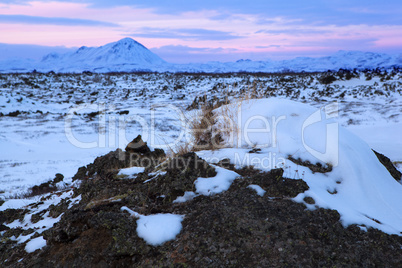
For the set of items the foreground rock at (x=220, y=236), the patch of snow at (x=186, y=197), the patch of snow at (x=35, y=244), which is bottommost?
the patch of snow at (x=35, y=244)

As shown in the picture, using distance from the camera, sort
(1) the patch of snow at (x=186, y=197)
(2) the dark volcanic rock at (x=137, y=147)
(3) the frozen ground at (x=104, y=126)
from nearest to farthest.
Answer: (1) the patch of snow at (x=186, y=197) < (2) the dark volcanic rock at (x=137, y=147) < (3) the frozen ground at (x=104, y=126)

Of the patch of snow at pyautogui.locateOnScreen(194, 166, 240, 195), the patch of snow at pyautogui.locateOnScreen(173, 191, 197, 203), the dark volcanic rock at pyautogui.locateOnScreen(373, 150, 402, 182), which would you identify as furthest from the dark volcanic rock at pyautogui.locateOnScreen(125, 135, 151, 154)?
the dark volcanic rock at pyautogui.locateOnScreen(373, 150, 402, 182)

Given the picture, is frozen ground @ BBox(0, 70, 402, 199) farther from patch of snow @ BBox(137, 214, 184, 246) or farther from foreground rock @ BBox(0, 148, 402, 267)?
patch of snow @ BBox(137, 214, 184, 246)

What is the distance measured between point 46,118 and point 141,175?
14272mm

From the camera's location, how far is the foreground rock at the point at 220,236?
7.06 ft

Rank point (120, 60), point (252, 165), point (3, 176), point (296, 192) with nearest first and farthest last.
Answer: point (296, 192) → point (252, 165) → point (3, 176) → point (120, 60)

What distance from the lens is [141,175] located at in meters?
3.53

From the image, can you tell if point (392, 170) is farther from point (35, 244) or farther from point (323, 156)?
point (35, 244)

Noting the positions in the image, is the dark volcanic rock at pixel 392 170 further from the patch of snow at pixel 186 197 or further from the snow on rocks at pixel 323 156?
the patch of snow at pixel 186 197

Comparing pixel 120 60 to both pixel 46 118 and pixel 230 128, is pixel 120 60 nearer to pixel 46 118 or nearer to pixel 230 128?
pixel 46 118

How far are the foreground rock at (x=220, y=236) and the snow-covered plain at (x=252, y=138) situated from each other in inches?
6.4

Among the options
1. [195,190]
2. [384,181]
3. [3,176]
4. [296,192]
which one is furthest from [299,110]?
[3,176]

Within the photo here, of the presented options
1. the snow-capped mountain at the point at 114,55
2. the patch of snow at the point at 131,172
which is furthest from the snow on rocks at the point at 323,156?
the snow-capped mountain at the point at 114,55

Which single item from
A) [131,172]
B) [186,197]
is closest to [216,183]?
[186,197]
